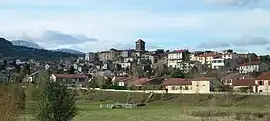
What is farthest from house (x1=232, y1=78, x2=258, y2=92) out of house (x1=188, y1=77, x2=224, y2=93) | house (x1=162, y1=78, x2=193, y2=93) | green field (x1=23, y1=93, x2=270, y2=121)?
green field (x1=23, y1=93, x2=270, y2=121)

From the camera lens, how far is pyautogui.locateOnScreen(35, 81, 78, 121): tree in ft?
85.9

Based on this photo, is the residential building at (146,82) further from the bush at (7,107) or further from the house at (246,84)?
the bush at (7,107)

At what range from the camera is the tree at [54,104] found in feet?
85.9

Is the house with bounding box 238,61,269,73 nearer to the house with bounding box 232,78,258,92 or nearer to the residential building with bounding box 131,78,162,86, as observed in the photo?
the residential building with bounding box 131,78,162,86

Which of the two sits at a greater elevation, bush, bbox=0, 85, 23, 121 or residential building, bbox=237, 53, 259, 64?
residential building, bbox=237, 53, 259, 64

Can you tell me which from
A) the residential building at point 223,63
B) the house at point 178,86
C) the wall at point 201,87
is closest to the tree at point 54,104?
the wall at point 201,87

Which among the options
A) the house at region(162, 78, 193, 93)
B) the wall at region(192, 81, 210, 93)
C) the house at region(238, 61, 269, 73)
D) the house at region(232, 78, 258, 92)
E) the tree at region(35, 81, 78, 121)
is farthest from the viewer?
the house at region(238, 61, 269, 73)

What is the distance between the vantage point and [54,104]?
2619cm

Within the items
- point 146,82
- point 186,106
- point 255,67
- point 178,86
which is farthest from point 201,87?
point 255,67

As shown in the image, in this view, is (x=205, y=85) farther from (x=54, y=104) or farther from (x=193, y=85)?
(x=54, y=104)

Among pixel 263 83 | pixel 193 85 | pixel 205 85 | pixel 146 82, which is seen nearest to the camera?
pixel 205 85

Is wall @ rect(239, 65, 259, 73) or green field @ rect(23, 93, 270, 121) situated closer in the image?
green field @ rect(23, 93, 270, 121)

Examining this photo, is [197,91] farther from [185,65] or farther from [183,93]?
[185,65]

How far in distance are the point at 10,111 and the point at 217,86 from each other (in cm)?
8386
